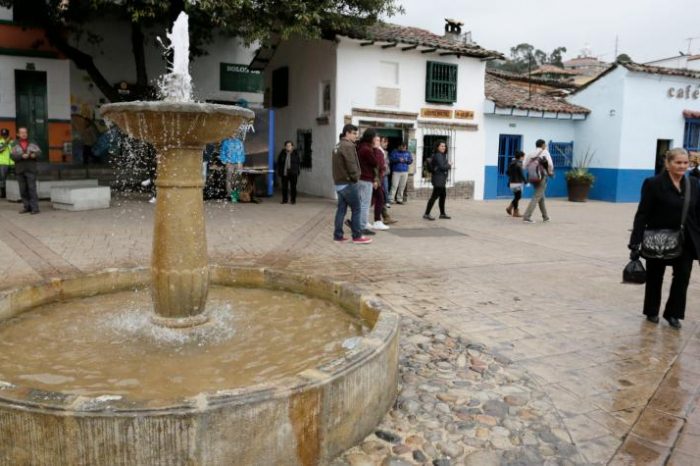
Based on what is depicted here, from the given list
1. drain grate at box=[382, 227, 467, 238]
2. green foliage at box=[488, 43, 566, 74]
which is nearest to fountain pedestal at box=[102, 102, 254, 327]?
drain grate at box=[382, 227, 467, 238]

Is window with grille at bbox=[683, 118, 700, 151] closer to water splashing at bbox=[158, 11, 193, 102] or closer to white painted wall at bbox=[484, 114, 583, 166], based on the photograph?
white painted wall at bbox=[484, 114, 583, 166]

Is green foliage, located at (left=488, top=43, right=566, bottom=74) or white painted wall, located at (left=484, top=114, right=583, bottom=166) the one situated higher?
green foliage, located at (left=488, top=43, right=566, bottom=74)

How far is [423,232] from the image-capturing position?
10.9 metres

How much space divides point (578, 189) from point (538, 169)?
8.57 m

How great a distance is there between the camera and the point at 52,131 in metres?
18.6

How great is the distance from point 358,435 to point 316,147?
15.4 m

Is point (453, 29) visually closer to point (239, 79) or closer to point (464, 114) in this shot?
Result: point (464, 114)

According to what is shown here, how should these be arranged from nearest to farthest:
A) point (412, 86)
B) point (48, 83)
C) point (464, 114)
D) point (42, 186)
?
point (42, 186) → point (412, 86) → point (48, 83) → point (464, 114)

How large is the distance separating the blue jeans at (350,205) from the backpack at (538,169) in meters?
4.81

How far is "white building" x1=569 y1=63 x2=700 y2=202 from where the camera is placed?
66.4 feet

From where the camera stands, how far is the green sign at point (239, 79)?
70.5 ft

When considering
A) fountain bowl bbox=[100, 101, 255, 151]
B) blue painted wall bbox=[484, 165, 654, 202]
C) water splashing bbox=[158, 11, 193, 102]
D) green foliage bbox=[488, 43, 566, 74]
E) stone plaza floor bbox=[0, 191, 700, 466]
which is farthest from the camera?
green foliage bbox=[488, 43, 566, 74]

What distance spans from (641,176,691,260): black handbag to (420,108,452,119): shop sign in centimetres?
1326

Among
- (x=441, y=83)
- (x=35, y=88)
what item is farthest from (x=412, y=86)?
(x=35, y=88)
